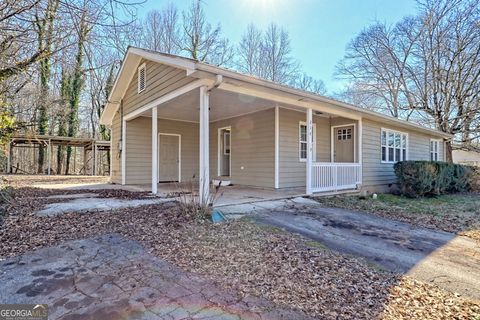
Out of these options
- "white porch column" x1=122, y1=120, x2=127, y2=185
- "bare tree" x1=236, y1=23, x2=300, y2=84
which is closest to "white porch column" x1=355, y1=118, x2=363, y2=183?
"white porch column" x1=122, y1=120, x2=127, y2=185

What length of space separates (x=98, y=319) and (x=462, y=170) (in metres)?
14.4

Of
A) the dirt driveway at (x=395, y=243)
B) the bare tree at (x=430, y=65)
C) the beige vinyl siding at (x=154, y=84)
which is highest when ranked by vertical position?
the bare tree at (x=430, y=65)

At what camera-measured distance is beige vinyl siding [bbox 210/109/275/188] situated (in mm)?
8734

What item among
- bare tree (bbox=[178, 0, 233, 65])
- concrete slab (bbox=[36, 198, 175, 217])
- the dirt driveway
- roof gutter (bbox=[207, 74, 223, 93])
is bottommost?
the dirt driveway

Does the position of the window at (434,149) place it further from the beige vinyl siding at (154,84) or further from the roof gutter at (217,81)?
the beige vinyl siding at (154,84)

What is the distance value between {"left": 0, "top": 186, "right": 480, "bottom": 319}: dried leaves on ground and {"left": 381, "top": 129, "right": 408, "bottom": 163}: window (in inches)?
328

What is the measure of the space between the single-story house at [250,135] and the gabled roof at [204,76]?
1.6 inches

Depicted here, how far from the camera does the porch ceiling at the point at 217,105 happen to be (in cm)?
718

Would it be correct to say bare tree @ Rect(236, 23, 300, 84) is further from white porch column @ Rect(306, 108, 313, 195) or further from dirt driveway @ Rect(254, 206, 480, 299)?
dirt driveway @ Rect(254, 206, 480, 299)

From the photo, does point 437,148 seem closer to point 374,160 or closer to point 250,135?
point 374,160

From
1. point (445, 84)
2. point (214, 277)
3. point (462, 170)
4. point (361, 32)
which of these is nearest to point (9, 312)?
point (214, 277)

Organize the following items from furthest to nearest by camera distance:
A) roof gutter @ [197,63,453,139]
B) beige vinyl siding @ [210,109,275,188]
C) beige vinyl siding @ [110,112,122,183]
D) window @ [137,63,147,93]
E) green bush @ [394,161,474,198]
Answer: beige vinyl siding @ [110,112,122,183], green bush @ [394,161,474,198], window @ [137,63,147,93], beige vinyl siding @ [210,109,275,188], roof gutter @ [197,63,453,139]

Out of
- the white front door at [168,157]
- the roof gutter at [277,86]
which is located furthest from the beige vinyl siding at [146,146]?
the roof gutter at [277,86]

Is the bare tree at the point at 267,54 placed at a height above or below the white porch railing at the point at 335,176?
above
